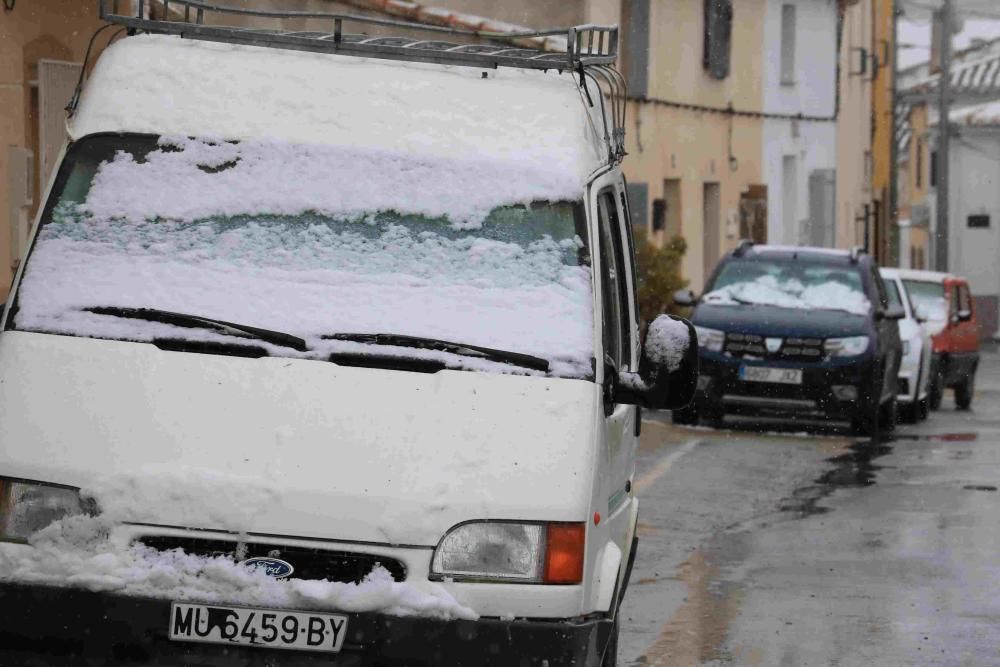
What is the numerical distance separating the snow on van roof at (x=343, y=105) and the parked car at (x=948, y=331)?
783 inches

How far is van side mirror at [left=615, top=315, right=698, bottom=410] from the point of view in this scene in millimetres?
6309

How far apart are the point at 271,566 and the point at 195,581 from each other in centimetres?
20

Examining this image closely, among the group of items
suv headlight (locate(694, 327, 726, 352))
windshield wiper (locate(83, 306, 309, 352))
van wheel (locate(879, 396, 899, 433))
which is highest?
windshield wiper (locate(83, 306, 309, 352))

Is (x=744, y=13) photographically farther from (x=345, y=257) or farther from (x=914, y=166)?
(x=914, y=166)

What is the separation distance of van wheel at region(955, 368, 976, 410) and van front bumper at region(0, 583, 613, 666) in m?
21.9

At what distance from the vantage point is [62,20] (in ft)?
53.2

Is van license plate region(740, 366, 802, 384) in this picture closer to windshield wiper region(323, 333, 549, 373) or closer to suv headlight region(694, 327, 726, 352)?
suv headlight region(694, 327, 726, 352)

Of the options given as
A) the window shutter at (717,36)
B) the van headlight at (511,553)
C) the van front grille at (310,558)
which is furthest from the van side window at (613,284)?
the window shutter at (717,36)

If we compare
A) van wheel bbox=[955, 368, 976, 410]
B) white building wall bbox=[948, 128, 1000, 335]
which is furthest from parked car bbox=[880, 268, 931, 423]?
white building wall bbox=[948, 128, 1000, 335]

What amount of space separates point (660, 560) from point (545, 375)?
17.4 ft

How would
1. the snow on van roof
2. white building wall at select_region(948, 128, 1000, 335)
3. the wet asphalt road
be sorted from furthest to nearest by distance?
white building wall at select_region(948, 128, 1000, 335)
the wet asphalt road
the snow on van roof

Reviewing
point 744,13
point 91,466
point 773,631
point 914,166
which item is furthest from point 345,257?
point 914,166

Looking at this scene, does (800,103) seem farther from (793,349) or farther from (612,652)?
(612,652)

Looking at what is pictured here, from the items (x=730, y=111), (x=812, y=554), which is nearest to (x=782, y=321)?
(x=812, y=554)
